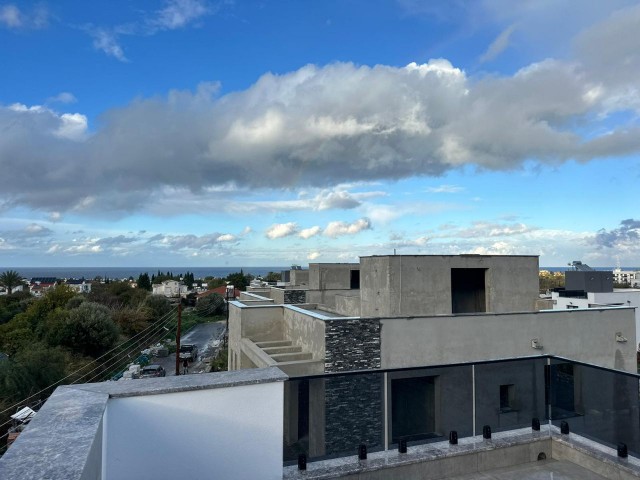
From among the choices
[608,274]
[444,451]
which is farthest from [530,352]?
[608,274]

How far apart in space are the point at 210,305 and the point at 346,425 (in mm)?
63359

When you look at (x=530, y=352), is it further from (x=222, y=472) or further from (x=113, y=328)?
(x=113, y=328)

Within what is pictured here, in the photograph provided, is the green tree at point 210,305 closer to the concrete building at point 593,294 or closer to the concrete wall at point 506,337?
the concrete building at point 593,294

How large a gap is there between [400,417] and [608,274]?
35.4 meters

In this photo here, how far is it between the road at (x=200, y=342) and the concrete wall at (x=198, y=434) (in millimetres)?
28224

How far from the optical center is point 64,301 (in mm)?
40844

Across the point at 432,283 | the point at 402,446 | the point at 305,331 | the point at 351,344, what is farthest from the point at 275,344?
the point at 402,446

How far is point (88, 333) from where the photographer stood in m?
30.4

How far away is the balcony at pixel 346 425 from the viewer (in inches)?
110

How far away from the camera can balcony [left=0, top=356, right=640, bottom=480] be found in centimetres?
280

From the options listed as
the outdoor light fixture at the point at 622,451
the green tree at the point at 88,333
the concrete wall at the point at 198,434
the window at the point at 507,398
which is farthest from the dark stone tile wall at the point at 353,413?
the green tree at the point at 88,333

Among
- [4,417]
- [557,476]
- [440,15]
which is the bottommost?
[4,417]

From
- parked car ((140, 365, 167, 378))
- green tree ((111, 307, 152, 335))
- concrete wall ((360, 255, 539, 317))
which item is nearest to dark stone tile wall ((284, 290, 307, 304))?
concrete wall ((360, 255, 539, 317))

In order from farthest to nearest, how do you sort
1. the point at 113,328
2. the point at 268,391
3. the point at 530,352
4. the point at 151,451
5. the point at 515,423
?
the point at 113,328, the point at 530,352, the point at 515,423, the point at 268,391, the point at 151,451
